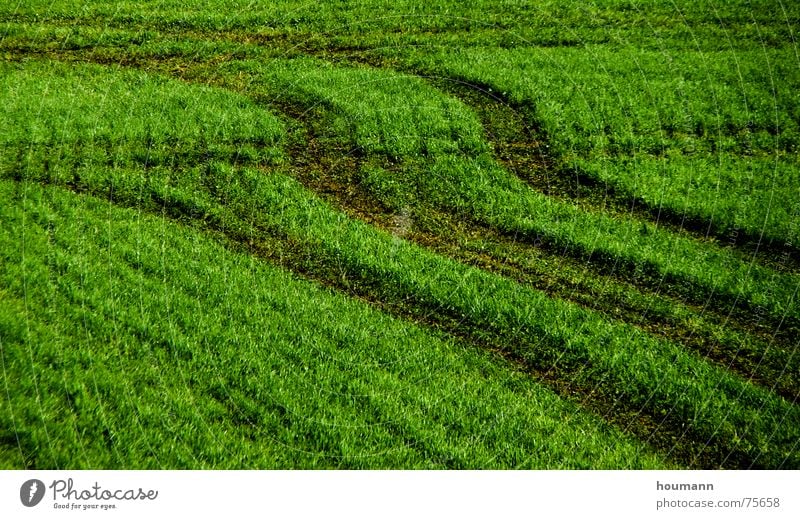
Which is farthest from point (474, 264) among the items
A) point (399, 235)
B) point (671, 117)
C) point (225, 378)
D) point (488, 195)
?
point (671, 117)

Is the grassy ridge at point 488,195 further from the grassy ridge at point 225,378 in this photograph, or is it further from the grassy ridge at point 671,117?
the grassy ridge at point 225,378

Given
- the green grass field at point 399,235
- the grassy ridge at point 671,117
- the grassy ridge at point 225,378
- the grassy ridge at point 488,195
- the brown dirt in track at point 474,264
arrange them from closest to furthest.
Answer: the grassy ridge at point 225,378 → the green grass field at point 399,235 → the brown dirt in track at point 474,264 → the grassy ridge at point 488,195 → the grassy ridge at point 671,117

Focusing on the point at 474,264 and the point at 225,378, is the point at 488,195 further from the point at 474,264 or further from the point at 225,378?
the point at 225,378

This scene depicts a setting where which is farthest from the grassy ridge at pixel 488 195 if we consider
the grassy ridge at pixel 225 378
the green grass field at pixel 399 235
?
the grassy ridge at pixel 225 378

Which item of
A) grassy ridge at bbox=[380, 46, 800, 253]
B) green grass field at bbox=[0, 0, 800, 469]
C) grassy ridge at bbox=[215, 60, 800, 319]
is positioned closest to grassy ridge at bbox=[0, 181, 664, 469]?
green grass field at bbox=[0, 0, 800, 469]

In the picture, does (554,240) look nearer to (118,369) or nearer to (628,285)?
(628,285)
